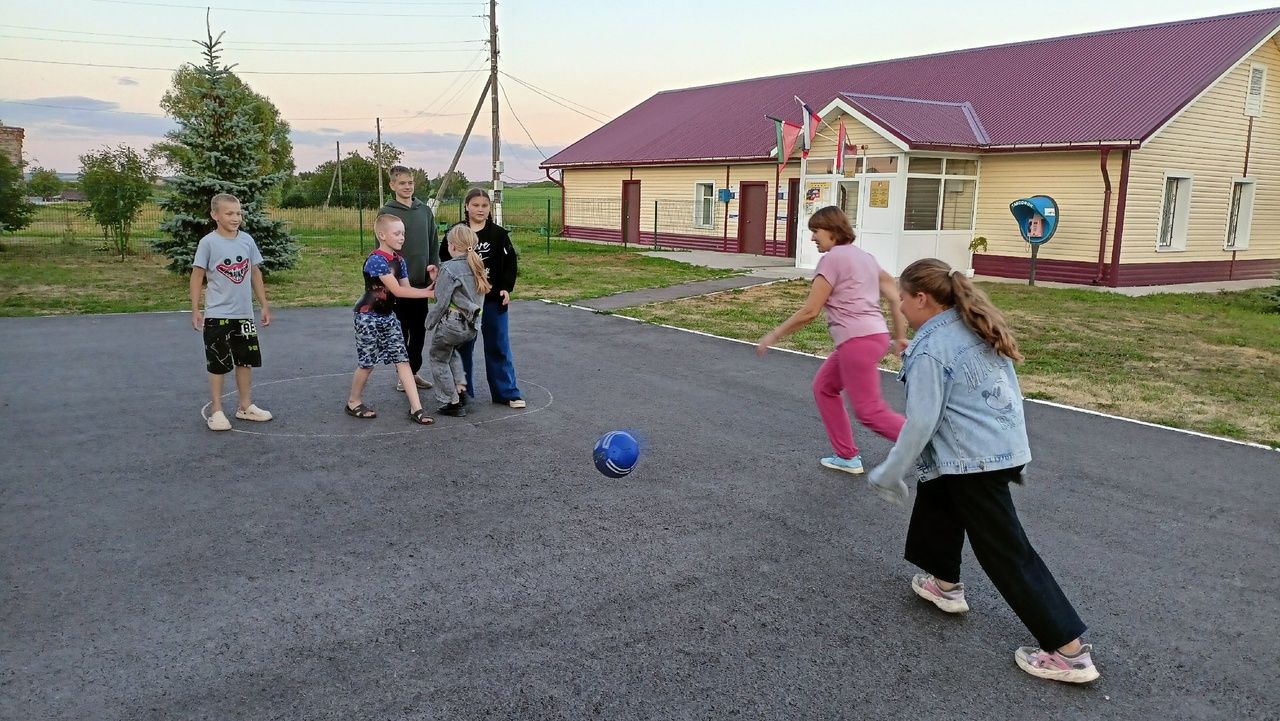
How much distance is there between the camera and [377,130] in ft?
228

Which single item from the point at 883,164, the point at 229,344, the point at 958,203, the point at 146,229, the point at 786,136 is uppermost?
the point at 786,136

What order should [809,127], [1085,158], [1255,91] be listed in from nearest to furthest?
[1085,158], [809,127], [1255,91]

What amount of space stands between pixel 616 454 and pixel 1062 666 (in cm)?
281

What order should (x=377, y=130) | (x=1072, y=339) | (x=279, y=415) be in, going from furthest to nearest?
(x=377, y=130) < (x=1072, y=339) < (x=279, y=415)

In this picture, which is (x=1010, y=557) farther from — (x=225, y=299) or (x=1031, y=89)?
(x=1031, y=89)

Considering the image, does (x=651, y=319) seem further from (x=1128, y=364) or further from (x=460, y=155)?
(x=460, y=155)

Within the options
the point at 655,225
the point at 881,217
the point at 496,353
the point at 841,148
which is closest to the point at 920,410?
the point at 496,353

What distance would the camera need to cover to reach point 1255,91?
21.7m

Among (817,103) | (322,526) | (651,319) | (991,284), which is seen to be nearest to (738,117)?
(817,103)

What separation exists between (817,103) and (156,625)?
26.9m

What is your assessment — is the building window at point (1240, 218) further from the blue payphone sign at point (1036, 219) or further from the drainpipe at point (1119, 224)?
the blue payphone sign at point (1036, 219)

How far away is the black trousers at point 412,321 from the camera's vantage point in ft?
25.7

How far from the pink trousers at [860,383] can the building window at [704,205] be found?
77.4ft

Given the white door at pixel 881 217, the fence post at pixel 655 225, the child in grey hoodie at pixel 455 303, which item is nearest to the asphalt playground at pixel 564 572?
the child in grey hoodie at pixel 455 303
